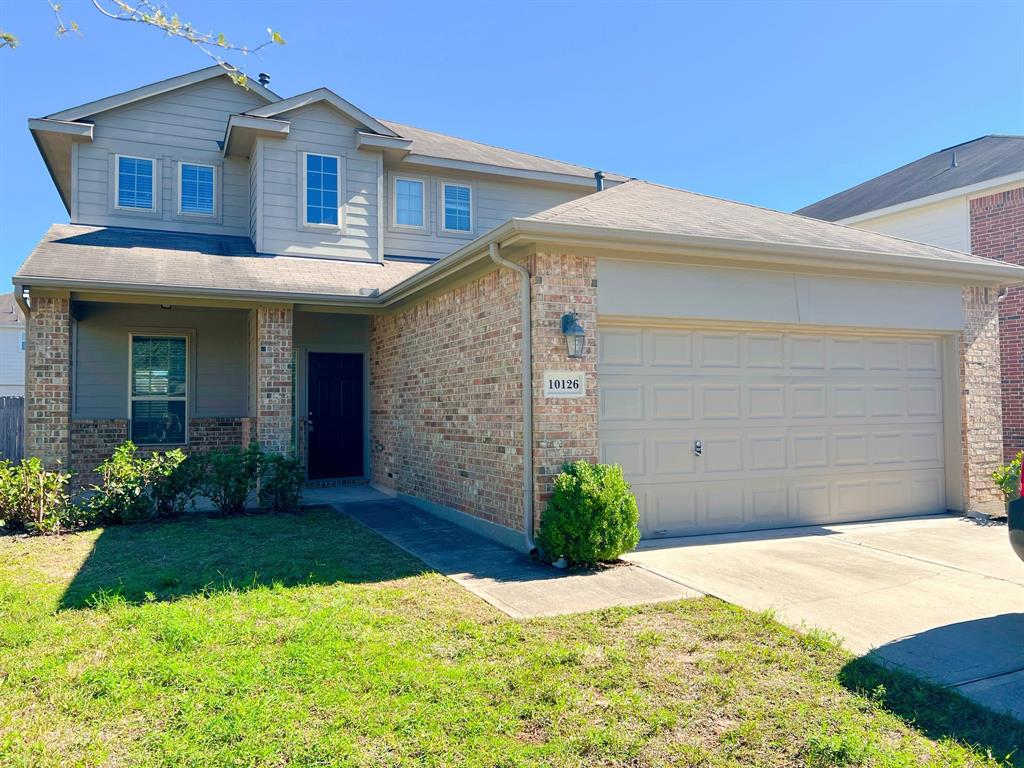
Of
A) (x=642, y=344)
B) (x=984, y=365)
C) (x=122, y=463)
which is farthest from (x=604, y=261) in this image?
(x=122, y=463)

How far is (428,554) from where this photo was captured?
6773 mm

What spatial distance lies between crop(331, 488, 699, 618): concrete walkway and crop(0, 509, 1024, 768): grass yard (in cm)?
28

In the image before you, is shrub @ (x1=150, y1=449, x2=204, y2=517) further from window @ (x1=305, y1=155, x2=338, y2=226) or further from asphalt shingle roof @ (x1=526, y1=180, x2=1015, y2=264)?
asphalt shingle roof @ (x1=526, y1=180, x2=1015, y2=264)

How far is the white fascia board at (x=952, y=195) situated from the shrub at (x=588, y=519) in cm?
1056

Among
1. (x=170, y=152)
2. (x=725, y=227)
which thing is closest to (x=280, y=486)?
(x=725, y=227)

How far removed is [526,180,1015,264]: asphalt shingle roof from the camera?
273 inches

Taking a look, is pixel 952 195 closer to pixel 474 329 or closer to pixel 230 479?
pixel 474 329

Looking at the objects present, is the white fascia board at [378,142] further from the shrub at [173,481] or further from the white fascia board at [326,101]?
the shrub at [173,481]

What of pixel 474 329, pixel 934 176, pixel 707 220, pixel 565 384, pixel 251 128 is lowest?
pixel 565 384

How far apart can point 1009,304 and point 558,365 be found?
999 cm

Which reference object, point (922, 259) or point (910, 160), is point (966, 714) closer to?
point (922, 259)

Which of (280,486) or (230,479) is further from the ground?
(230,479)

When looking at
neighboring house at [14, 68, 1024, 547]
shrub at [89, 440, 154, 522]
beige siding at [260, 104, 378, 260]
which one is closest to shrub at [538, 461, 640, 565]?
neighboring house at [14, 68, 1024, 547]

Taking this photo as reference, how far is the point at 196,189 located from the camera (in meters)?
12.2
